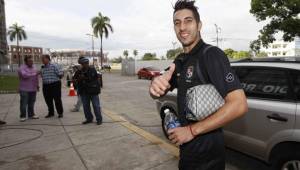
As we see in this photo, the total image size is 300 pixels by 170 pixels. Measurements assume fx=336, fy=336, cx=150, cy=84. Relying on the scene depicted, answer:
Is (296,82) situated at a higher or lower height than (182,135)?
higher

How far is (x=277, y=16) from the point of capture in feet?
69.8

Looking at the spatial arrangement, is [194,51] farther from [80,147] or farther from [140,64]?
[140,64]

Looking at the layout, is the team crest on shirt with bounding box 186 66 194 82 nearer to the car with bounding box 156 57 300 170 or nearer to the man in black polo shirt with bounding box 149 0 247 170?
the man in black polo shirt with bounding box 149 0 247 170

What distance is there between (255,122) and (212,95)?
8.38ft

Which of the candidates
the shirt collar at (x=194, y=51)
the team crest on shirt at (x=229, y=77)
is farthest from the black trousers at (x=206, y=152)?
the shirt collar at (x=194, y=51)

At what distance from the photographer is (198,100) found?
2.00m

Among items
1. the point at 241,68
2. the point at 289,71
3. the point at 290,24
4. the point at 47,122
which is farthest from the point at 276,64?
the point at 290,24

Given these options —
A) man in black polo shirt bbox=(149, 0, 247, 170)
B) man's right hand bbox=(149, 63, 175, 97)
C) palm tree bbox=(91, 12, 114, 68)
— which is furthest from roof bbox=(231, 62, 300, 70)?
palm tree bbox=(91, 12, 114, 68)

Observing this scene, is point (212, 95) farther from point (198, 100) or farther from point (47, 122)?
point (47, 122)

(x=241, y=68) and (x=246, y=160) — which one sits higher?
(x=241, y=68)

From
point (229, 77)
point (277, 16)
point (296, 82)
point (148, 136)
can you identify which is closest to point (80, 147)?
point (148, 136)

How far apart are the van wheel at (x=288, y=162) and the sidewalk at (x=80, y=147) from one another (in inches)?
65.5

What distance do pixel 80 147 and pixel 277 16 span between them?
1845 centimetres

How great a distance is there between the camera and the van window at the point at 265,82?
4050mm
